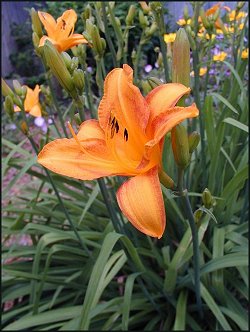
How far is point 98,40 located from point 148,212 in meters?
0.59

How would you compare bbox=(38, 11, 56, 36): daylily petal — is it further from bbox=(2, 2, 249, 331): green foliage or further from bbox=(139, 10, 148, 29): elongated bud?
bbox=(139, 10, 148, 29): elongated bud

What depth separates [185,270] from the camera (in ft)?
4.54

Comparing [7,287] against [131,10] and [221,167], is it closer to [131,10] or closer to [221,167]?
[221,167]

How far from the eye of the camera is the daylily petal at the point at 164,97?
538mm

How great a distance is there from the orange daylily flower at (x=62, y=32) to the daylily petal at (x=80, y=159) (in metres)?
0.43

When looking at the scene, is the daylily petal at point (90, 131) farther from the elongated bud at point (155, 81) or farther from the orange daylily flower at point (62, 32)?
the orange daylily flower at point (62, 32)

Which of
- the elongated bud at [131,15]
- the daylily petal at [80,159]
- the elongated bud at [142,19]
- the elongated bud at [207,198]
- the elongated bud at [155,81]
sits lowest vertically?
the elongated bud at [207,198]

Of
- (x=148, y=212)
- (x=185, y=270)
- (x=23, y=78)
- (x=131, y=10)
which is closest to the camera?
(x=148, y=212)

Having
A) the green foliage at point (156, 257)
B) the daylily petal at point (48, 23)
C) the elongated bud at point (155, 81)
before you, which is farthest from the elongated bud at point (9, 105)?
the elongated bud at point (155, 81)

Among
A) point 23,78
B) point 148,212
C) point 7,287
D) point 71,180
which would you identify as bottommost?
point 23,78

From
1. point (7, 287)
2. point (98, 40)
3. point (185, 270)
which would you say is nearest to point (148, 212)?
point (98, 40)

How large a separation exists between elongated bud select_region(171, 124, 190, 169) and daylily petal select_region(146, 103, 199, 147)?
33mm

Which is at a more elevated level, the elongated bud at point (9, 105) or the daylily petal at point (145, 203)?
the daylily petal at point (145, 203)

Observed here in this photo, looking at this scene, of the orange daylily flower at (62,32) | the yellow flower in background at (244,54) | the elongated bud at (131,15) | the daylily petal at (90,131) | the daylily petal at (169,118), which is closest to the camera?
the daylily petal at (169,118)
